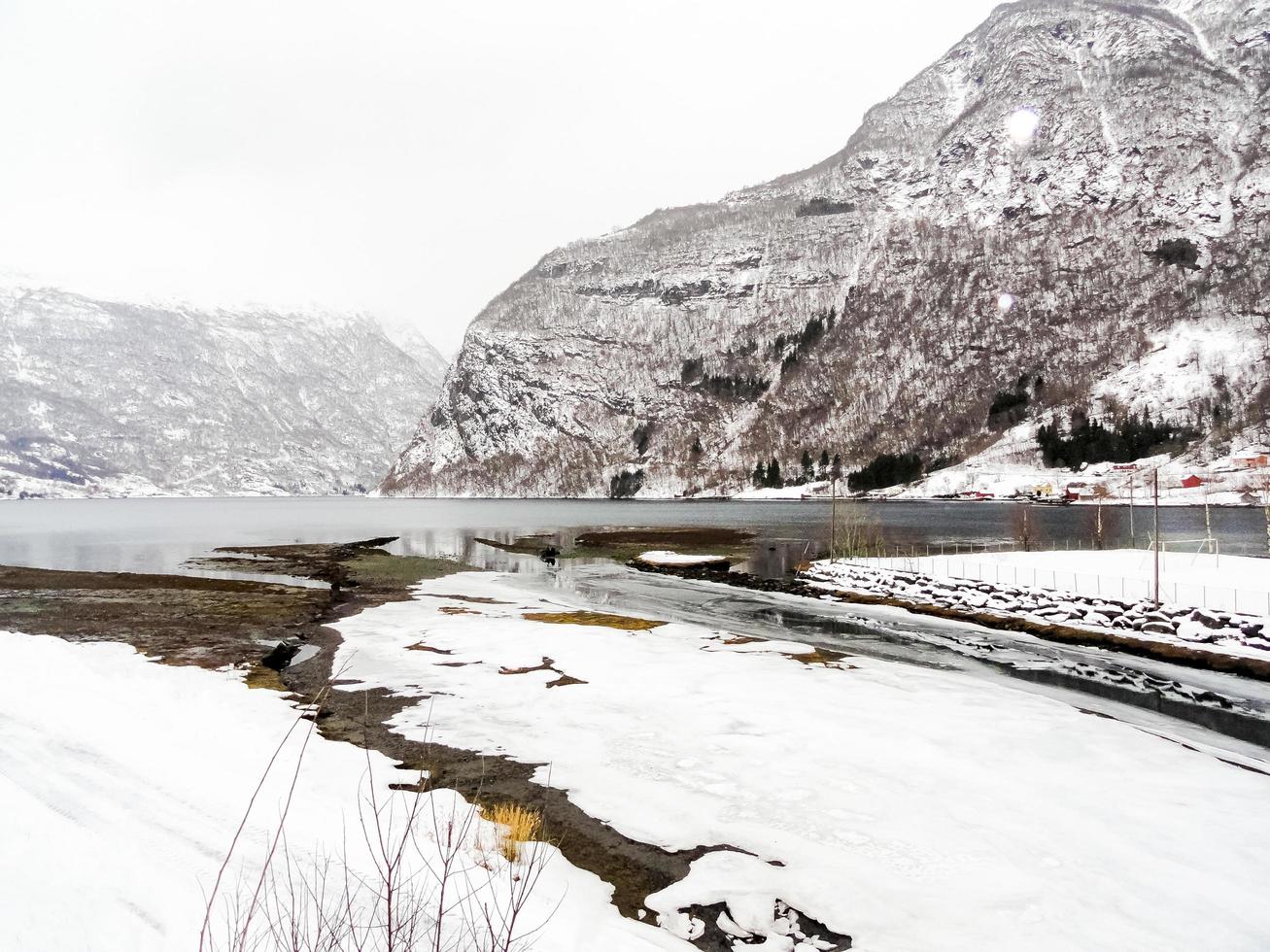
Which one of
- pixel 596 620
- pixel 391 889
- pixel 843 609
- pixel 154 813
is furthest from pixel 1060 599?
pixel 391 889

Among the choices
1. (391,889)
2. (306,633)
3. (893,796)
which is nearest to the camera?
(391,889)

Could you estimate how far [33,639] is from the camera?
1803cm

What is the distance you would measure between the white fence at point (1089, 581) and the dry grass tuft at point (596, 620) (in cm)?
1957

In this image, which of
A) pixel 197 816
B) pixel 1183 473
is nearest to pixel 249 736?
pixel 197 816

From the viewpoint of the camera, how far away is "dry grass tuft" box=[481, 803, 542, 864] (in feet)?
29.3

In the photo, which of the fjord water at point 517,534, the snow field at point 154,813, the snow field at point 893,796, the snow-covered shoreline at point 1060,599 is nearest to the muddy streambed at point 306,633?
the snow field at point 893,796

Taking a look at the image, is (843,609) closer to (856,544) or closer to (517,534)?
(856,544)

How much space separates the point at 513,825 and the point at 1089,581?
35352mm

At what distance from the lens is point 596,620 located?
30922mm

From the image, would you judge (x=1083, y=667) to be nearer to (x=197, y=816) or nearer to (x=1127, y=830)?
(x=1127, y=830)

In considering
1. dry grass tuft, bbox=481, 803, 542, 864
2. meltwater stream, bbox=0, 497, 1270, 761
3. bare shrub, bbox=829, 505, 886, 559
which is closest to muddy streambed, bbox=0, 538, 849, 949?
dry grass tuft, bbox=481, 803, 542, 864

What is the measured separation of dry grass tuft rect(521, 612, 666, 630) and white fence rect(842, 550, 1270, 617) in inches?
771

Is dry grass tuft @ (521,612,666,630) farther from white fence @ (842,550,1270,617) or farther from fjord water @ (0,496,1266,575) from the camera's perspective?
fjord water @ (0,496,1266,575)

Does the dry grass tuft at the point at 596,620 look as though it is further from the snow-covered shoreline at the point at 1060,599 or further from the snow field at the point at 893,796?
the snow-covered shoreline at the point at 1060,599
